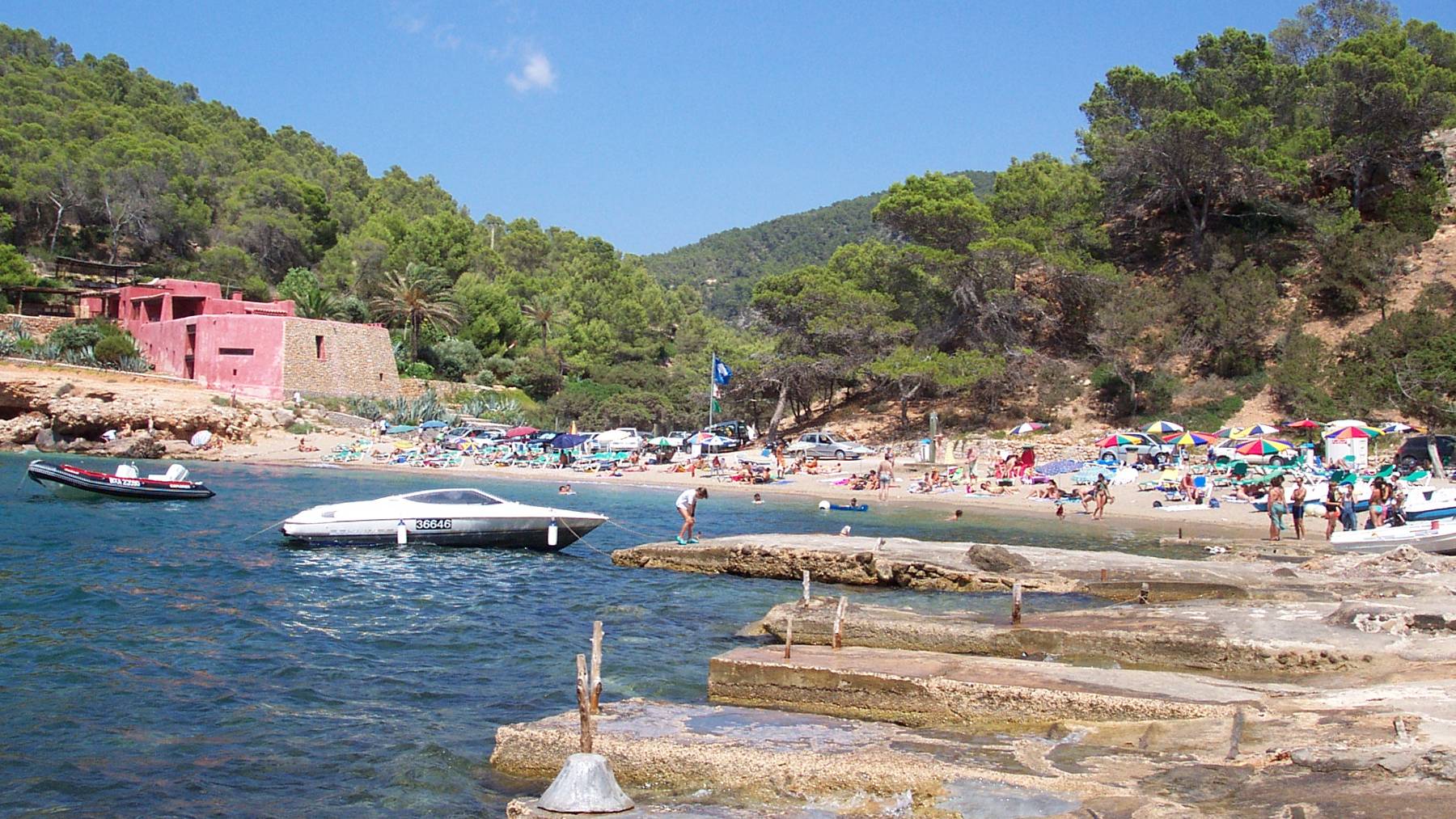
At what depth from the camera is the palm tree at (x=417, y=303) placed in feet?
211

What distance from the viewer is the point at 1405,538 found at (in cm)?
2078

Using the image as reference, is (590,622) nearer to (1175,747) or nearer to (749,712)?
(749,712)

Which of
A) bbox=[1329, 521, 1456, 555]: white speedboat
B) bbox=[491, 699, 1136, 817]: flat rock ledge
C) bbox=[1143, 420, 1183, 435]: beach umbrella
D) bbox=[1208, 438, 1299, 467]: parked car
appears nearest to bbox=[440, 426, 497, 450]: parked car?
bbox=[1143, 420, 1183, 435]: beach umbrella

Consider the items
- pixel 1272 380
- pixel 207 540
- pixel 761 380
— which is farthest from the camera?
pixel 761 380

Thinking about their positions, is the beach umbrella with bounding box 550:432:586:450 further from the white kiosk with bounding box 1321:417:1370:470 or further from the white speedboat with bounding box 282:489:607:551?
the white kiosk with bounding box 1321:417:1370:470

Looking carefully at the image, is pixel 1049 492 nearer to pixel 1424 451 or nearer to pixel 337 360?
pixel 1424 451

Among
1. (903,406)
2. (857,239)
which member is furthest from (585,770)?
(857,239)

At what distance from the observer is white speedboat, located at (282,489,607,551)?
21.3 metres

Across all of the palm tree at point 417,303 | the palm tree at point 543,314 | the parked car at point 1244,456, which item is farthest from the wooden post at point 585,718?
the palm tree at point 543,314

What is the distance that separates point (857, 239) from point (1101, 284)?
127 m

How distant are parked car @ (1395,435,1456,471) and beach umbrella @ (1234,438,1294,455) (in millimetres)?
3215

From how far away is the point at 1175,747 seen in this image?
Result: 7.69 m

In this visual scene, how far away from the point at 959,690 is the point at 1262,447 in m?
28.3

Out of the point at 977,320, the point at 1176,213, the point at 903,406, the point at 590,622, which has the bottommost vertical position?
the point at 590,622
